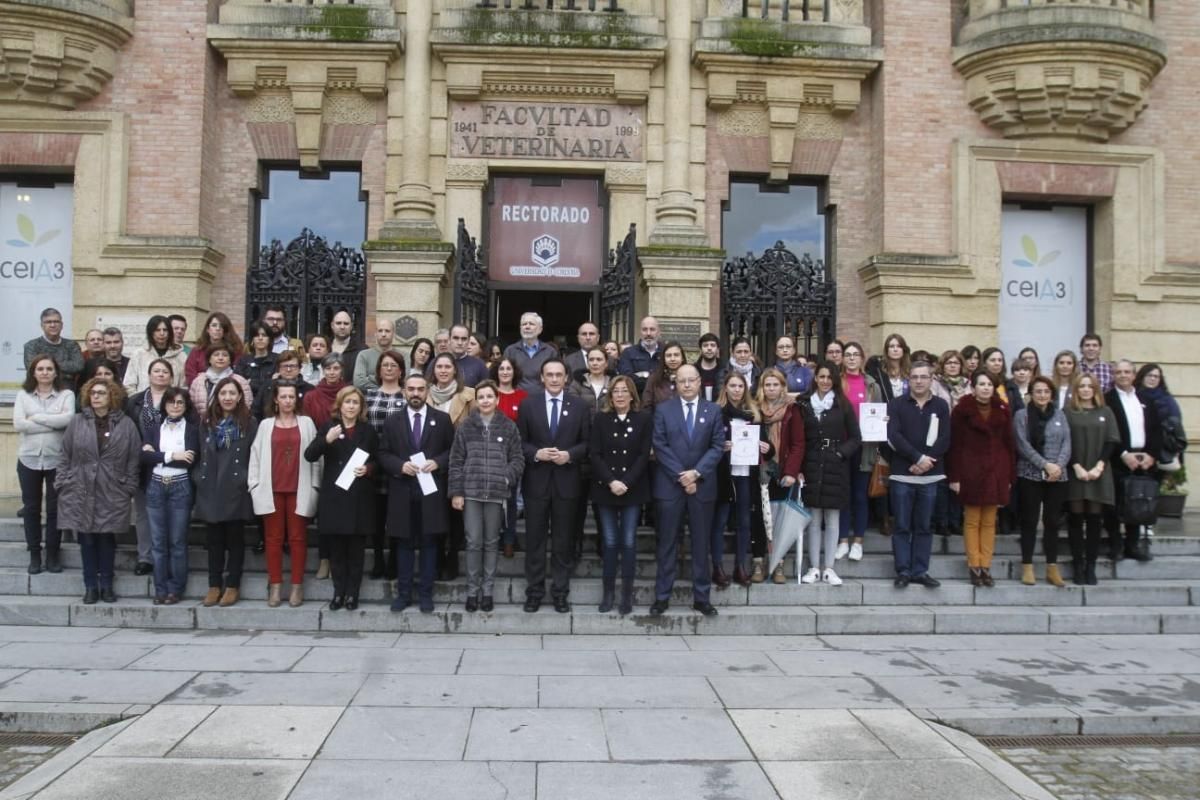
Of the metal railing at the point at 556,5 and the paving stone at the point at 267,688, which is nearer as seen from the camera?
the paving stone at the point at 267,688

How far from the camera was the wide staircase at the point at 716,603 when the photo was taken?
796 cm

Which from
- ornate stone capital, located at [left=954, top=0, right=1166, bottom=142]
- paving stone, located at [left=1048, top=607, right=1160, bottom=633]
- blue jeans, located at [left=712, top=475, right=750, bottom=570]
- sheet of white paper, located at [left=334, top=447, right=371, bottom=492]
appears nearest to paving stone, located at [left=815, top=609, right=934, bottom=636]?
blue jeans, located at [left=712, top=475, right=750, bottom=570]

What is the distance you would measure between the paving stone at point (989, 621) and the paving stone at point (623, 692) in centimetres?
290

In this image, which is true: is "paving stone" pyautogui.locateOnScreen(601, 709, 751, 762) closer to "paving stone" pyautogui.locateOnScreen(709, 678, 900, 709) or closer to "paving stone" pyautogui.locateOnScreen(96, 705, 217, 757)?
"paving stone" pyautogui.locateOnScreen(709, 678, 900, 709)

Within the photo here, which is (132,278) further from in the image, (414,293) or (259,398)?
(259,398)

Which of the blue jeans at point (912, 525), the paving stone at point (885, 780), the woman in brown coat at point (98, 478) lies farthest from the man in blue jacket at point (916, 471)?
the woman in brown coat at point (98, 478)

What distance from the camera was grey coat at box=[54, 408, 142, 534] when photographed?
797 centimetres

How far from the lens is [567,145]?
43.1ft

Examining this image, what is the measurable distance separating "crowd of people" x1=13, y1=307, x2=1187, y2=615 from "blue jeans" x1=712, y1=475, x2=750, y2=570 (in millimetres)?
31

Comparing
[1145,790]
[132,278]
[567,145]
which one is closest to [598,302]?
[567,145]

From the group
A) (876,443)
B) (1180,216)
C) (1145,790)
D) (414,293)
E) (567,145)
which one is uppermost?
(567,145)

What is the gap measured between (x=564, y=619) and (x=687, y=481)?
162 centimetres

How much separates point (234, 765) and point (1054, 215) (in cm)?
1330

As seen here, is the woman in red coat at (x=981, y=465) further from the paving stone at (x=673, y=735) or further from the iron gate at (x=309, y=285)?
the iron gate at (x=309, y=285)
